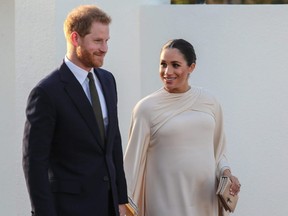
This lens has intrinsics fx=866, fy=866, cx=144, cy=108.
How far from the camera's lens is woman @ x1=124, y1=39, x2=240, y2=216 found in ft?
19.2

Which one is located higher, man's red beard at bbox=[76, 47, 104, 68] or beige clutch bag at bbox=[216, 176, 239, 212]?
man's red beard at bbox=[76, 47, 104, 68]

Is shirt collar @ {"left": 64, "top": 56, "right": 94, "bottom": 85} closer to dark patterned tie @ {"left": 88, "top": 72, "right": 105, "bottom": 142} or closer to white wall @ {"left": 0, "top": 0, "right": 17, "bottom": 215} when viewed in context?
dark patterned tie @ {"left": 88, "top": 72, "right": 105, "bottom": 142}

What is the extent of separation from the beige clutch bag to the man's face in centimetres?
152

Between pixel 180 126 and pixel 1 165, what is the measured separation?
7.83 ft

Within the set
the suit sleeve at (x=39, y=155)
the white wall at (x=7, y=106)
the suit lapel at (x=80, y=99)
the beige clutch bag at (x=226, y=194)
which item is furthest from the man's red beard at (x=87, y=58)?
the white wall at (x=7, y=106)

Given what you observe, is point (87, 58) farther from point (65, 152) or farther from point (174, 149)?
point (174, 149)

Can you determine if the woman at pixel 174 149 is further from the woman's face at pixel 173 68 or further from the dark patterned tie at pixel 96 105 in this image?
the dark patterned tie at pixel 96 105

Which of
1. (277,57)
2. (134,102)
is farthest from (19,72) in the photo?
(277,57)

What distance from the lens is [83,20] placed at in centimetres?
469

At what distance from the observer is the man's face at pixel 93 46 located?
4695mm

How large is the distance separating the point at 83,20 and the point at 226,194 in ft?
5.77

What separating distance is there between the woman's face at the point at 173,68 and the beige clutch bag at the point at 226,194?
0.71m

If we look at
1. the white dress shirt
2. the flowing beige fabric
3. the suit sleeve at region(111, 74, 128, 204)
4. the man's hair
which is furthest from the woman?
the man's hair

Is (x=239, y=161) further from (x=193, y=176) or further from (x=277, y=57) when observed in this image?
(x=193, y=176)
